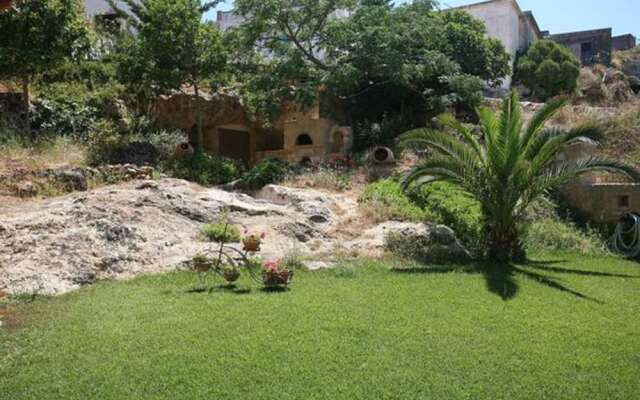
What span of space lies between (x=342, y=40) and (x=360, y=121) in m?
3.33

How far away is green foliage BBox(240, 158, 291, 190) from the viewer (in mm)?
15320

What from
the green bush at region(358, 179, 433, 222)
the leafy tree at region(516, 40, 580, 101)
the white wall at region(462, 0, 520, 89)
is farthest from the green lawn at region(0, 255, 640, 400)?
the white wall at region(462, 0, 520, 89)

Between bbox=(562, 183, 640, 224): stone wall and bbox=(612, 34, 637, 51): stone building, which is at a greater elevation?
bbox=(612, 34, 637, 51): stone building

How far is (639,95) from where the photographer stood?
79.7 feet

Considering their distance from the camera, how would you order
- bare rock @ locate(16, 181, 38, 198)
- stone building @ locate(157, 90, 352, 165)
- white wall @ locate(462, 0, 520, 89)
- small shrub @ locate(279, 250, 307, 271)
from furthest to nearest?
1. white wall @ locate(462, 0, 520, 89)
2. stone building @ locate(157, 90, 352, 165)
3. bare rock @ locate(16, 181, 38, 198)
4. small shrub @ locate(279, 250, 307, 271)

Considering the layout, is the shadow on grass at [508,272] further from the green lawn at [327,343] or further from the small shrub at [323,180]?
the small shrub at [323,180]

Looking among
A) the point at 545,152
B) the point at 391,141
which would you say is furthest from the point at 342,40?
the point at 545,152

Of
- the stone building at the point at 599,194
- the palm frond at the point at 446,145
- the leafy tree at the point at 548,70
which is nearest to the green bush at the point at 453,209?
the palm frond at the point at 446,145

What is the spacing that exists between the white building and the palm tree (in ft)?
63.1

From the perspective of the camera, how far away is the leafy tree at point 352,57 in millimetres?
17812

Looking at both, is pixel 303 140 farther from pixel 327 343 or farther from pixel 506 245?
pixel 327 343

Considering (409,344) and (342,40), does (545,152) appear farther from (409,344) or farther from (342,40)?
(342,40)

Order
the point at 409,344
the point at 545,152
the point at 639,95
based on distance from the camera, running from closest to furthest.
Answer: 1. the point at 409,344
2. the point at 545,152
3. the point at 639,95

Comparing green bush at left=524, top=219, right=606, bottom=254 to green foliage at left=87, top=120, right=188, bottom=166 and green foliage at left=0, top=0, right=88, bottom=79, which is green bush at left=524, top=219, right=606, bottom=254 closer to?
green foliage at left=87, top=120, right=188, bottom=166
